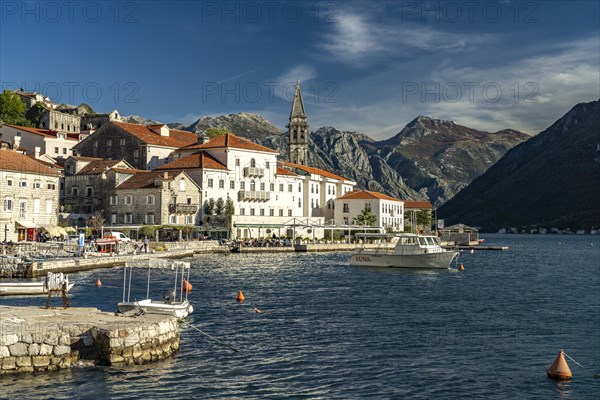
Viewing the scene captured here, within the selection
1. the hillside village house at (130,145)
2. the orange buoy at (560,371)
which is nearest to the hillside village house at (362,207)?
the hillside village house at (130,145)

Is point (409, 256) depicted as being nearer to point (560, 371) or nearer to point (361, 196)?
point (560, 371)

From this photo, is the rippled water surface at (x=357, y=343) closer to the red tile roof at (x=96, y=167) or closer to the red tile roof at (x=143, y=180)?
the red tile roof at (x=143, y=180)

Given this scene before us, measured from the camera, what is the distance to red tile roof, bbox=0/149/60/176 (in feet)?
220

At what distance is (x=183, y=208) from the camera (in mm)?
90125

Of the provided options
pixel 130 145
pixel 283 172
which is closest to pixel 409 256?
pixel 283 172

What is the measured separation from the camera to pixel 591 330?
33219 mm

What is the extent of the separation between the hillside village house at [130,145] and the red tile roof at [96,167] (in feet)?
29.6

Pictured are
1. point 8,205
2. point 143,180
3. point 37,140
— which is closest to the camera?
point 8,205

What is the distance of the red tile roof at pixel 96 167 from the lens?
92.3 meters

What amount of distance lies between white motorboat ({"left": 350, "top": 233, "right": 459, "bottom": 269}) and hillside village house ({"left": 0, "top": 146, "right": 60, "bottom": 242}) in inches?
1382

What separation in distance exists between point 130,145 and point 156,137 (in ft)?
17.6

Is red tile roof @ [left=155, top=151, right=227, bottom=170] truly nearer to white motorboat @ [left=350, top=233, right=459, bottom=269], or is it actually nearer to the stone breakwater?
white motorboat @ [left=350, top=233, right=459, bottom=269]

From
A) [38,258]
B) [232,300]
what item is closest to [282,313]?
[232,300]

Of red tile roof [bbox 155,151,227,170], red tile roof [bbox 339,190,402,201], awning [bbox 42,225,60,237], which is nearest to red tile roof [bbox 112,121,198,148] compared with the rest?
red tile roof [bbox 155,151,227,170]
